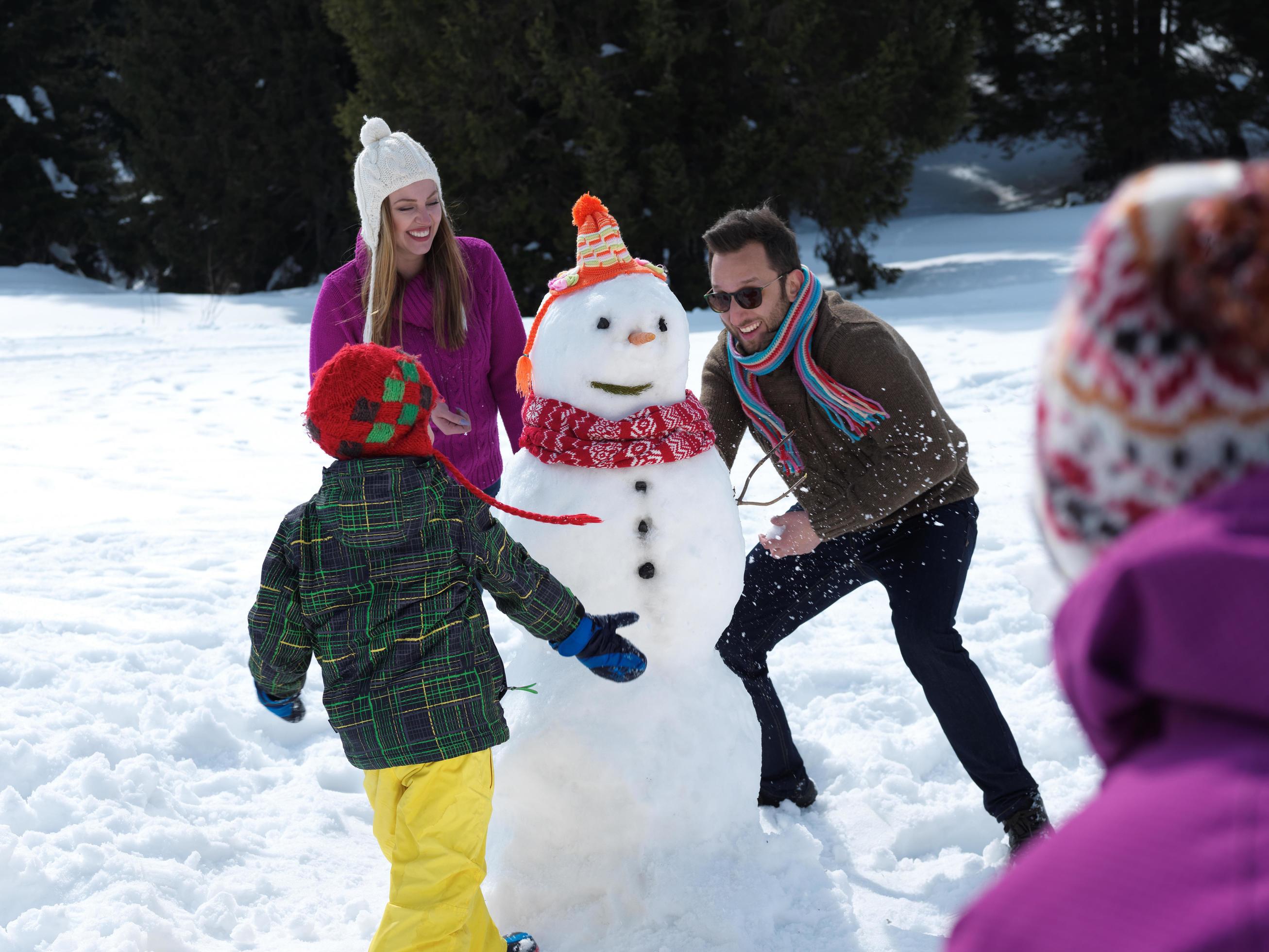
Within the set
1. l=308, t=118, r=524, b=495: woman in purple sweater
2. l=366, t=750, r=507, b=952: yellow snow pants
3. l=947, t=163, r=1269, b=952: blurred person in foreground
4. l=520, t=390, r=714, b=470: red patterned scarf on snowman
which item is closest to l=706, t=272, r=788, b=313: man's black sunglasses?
l=520, t=390, r=714, b=470: red patterned scarf on snowman

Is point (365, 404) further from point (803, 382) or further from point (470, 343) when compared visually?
point (803, 382)

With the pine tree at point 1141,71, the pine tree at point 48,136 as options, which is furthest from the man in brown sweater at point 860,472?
the pine tree at point 48,136

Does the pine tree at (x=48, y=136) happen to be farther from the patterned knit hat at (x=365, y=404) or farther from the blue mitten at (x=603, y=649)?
the blue mitten at (x=603, y=649)

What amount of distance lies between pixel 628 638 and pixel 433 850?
728mm

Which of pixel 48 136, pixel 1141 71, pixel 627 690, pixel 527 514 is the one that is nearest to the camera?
pixel 527 514

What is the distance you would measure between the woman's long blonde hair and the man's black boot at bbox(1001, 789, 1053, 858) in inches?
73.3

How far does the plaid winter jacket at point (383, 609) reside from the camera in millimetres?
2252

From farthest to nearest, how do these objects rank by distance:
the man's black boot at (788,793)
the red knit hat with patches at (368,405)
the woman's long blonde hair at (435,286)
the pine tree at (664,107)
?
the pine tree at (664,107), the man's black boot at (788,793), the woman's long blonde hair at (435,286), the red knit hat with patches at (368,405)

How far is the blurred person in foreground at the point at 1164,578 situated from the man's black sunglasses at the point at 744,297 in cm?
202

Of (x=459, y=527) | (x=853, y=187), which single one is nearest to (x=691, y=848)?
(x=459, y=527)

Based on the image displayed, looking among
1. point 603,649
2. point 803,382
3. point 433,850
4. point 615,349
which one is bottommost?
point 433,850

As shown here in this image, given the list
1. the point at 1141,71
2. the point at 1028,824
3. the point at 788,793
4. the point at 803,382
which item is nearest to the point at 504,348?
the point at 803,382

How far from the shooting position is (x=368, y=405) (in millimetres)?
2221

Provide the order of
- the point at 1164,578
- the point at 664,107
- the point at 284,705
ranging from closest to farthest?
the point at 1164,578 → the point at 284,705 → the point at 664,107
